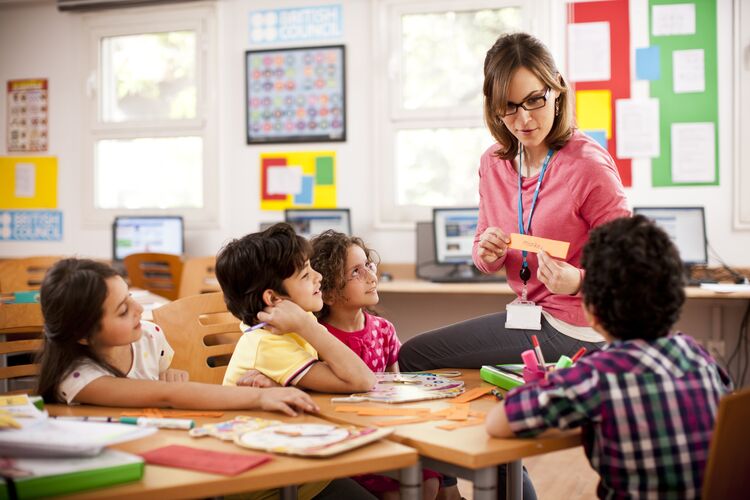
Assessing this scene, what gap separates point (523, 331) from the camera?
1.86m

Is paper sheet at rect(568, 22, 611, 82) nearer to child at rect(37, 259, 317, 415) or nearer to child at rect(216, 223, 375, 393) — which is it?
child at rect(216, 223, 375, 393)

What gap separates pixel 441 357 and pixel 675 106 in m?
3.10

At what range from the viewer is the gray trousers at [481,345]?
181cm

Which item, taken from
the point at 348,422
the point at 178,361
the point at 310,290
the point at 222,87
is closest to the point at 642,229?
the point at 348,422

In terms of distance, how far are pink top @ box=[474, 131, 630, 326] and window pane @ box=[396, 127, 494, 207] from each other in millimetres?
2836

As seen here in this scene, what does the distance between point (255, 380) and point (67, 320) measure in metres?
0.38

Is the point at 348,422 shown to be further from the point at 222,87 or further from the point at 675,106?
the point at 222,87

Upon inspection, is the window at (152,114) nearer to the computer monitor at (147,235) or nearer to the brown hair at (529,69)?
the computer monitor at (147,235)

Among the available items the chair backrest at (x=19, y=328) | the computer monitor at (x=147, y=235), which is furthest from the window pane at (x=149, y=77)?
the chair backrest at (x=19, y=328)

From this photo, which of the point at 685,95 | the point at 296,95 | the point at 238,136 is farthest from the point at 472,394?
the point at 238,136

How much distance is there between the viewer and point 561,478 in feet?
10.7

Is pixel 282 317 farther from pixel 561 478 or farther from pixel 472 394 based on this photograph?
pixel 561 478

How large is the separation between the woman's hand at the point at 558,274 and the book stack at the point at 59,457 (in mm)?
898

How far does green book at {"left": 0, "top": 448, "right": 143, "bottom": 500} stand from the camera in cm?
101
